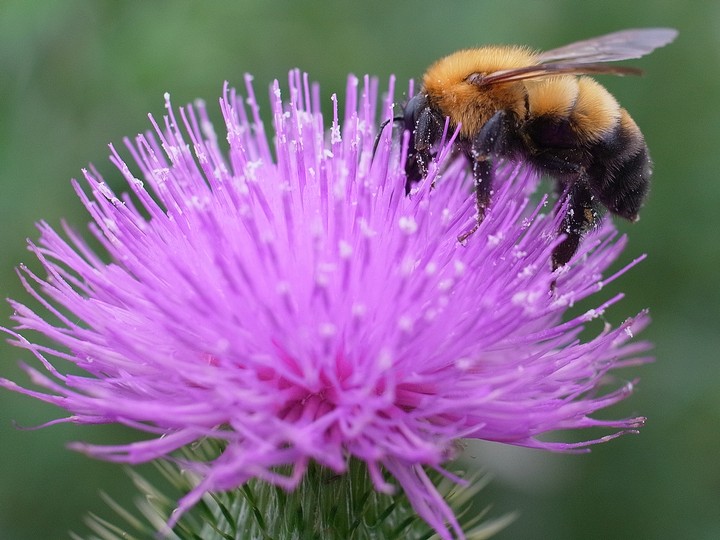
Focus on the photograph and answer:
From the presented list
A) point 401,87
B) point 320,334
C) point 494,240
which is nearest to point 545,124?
point 494,240

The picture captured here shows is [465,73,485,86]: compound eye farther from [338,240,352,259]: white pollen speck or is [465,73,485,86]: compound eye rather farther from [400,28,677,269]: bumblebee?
[338,240,352,259]: white pollen speck

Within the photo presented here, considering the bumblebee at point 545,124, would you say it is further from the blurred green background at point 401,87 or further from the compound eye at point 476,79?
the blurred green background at point 401,87

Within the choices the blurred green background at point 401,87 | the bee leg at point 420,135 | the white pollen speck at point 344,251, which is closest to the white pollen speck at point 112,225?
the white pollen speck at point 344,251

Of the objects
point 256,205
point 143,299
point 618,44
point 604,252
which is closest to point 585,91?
point 618,44

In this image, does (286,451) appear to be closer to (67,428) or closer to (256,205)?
(256,205)

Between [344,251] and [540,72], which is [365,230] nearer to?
[344,251]
